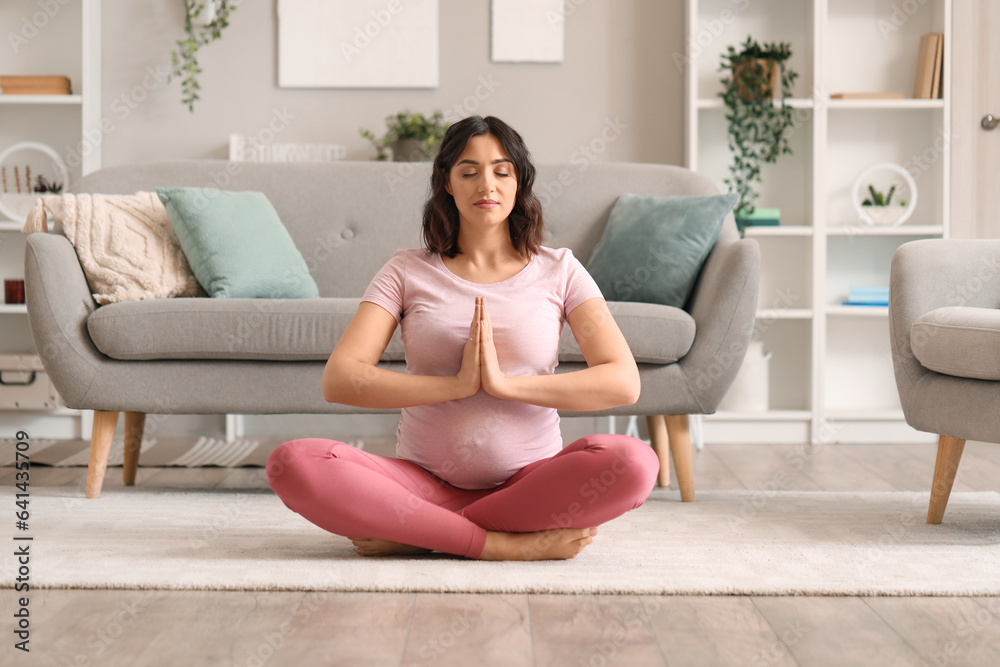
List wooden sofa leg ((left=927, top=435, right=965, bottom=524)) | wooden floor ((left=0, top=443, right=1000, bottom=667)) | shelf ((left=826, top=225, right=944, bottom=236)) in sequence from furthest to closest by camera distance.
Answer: shelf ((left=826, top=225, right=944, bottom=236)) → wooden sofa leg ((left=927, top=435, right=965, bottom=524)) → wooden floor ((left=0, top=443, right=1000, bottom=667))

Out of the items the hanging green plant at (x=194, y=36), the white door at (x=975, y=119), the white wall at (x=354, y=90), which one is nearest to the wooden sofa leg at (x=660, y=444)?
the white wall at (x=354, y=90)

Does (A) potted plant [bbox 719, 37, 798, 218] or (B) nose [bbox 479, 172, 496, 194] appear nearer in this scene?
(B) nose [bbox 479, 172, 496, 194]

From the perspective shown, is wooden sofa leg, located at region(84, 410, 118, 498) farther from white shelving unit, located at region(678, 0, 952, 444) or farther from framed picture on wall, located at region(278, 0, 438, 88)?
white shelving unit, located at region(678, 0, 952, 444)

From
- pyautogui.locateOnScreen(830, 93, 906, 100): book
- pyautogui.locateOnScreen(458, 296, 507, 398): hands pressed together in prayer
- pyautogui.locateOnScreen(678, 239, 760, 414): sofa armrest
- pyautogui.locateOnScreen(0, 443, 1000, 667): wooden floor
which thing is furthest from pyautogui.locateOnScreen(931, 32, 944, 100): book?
pyautogui.locateOnScreen(458, 296, 507, 398): hands pressed together in prayer

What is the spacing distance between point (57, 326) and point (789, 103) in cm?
254

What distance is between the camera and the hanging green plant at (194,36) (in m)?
3.46

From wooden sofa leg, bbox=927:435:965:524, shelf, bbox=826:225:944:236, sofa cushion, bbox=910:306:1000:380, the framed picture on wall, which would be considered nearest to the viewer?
sofa cushion, bbox=910:306:1000:380

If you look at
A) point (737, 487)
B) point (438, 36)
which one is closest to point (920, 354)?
point (737, 487)

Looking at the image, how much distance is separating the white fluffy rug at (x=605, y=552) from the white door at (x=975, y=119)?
5.35 ft

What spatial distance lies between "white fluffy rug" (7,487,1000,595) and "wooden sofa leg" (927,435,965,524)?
0.04m

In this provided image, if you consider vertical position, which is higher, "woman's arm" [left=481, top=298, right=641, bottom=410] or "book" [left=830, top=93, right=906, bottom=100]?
"book" [left=830, top=93, right=906, bottom=100]

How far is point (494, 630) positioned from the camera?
1.24m

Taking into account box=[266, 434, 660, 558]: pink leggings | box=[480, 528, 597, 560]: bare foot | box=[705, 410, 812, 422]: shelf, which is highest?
box=[266, 434, 660, 558]: pink leggings

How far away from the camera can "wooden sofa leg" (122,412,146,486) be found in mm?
2379
